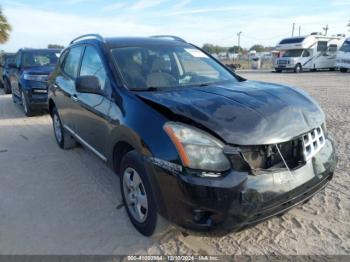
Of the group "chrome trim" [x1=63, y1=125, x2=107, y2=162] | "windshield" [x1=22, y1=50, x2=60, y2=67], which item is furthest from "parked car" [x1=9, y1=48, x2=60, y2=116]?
"chrome trim" [x1=63, y1=125, x2=107, y2=162]

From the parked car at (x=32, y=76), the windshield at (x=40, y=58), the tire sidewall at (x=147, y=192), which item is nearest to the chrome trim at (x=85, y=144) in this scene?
the tire sidewall at (x=147, y=192)

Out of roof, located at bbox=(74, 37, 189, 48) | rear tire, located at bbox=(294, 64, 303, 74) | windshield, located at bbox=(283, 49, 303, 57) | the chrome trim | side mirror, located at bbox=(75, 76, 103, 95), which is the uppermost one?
roof, located at bbox=(74, 37, 189, 48)

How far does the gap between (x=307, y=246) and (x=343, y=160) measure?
2219mm

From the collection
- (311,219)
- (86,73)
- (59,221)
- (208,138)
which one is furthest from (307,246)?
(86,73)

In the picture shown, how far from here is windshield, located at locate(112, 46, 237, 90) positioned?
3.32 meters

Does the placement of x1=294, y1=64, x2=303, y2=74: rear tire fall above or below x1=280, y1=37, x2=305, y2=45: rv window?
below

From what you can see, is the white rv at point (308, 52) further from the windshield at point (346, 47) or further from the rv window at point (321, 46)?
the windshield at point (346, 47)

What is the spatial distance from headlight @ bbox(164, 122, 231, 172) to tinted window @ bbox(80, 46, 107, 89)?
4.53 ft

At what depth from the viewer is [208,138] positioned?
2303mm

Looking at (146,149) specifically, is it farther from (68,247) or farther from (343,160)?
(343,160)

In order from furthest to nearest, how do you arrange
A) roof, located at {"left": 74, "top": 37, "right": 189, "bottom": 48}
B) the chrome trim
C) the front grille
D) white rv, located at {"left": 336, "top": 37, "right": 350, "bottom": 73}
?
white rv, located at {"left": 336, "top": 37, "right": 350, "bottom": 73}
roof, located at {"left": 74, "top": 37, "right": 189, "bottom": 48}
the chrome trim
the front grille

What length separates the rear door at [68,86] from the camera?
14.4 ft

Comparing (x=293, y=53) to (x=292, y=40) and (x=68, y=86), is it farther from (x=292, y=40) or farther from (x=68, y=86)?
(x=68, y=86)

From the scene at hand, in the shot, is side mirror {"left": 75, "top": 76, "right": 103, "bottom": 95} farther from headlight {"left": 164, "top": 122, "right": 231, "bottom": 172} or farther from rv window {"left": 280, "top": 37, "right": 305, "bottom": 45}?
rv window {"left": 280, "top": 37, "right": 305, "bottom": 45}
